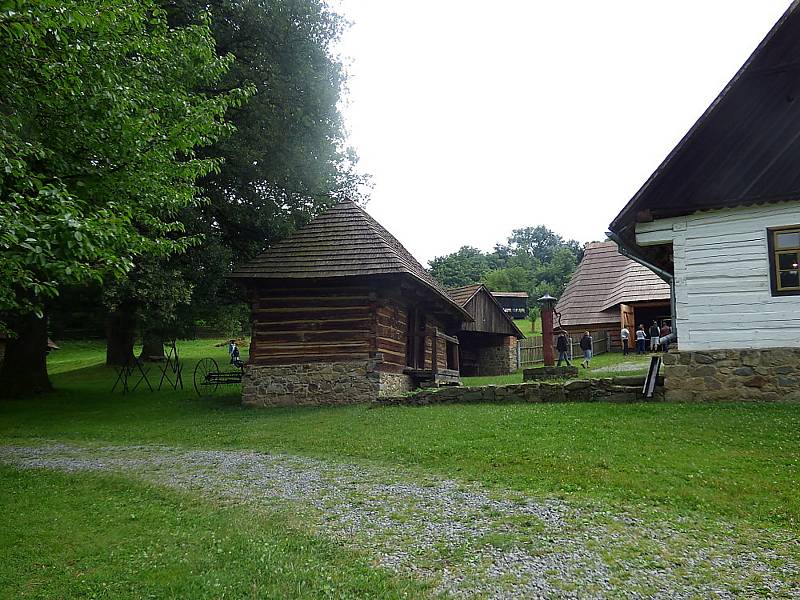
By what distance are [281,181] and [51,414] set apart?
32.0 feet

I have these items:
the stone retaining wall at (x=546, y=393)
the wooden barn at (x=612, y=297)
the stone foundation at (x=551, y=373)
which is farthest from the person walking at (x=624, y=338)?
the stone retaining wall at (x=546, y=393)

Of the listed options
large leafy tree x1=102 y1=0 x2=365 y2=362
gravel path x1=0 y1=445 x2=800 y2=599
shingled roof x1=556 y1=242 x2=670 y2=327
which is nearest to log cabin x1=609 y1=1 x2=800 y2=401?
gravel path x1=0 y1=445 x2=800 y2=599

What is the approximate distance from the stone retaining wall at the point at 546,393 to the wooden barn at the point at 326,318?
1.89m

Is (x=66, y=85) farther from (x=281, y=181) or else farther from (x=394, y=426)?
(x=281, y=181)

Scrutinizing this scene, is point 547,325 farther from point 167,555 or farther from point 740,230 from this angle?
point 167,555

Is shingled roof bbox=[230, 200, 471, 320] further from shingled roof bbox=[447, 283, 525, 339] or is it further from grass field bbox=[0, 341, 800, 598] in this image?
shingled roof bbox=[447, 283, 525, 339]

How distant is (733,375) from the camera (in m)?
12.2

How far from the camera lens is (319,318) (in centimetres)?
1775

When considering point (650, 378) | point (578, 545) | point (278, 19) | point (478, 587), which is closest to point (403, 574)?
point (478, 587)

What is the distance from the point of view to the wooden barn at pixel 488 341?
31266mm

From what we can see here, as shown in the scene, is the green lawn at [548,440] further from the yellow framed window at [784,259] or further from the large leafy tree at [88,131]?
the large leafy tree at [88,131]

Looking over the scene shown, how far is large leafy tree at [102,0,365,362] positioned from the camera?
18672mm

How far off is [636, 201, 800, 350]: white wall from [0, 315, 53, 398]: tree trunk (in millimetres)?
19344

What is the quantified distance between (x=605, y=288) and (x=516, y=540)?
31942 mm
